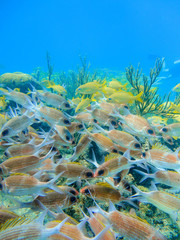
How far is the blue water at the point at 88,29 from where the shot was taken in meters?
123

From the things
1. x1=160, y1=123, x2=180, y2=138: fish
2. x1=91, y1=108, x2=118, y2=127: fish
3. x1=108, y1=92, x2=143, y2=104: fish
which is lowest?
x1=160, y1=123, x2=180, y2=138: fish

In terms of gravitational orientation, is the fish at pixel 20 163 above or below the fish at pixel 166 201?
above

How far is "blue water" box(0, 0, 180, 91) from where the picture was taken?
12319cm

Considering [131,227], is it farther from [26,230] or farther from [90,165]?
[90,165]

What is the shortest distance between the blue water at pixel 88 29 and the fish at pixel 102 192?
120m

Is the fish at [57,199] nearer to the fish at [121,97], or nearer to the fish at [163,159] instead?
the fish at [163,159]

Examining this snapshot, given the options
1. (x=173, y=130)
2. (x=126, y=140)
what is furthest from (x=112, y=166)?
(x=173, y=130)

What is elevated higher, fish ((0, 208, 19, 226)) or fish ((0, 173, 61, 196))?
fish ((0, 173, 61, 196))

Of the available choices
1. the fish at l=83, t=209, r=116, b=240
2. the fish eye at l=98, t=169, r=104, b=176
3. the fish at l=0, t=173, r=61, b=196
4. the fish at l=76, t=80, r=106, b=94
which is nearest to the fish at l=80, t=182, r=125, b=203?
the fish eye at l=98, t=169, r=104, b=176

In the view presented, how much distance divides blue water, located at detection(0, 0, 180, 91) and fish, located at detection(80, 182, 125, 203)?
120m

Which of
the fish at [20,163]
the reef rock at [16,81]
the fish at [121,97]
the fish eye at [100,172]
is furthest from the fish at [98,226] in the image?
the reef rock at [16,81]

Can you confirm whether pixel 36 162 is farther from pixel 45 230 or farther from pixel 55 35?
pixel 55 35

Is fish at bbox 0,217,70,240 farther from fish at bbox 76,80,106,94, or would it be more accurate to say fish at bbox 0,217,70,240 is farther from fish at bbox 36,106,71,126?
fish at bbox 76,80,106,94

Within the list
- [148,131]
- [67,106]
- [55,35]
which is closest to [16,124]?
[67,106]
